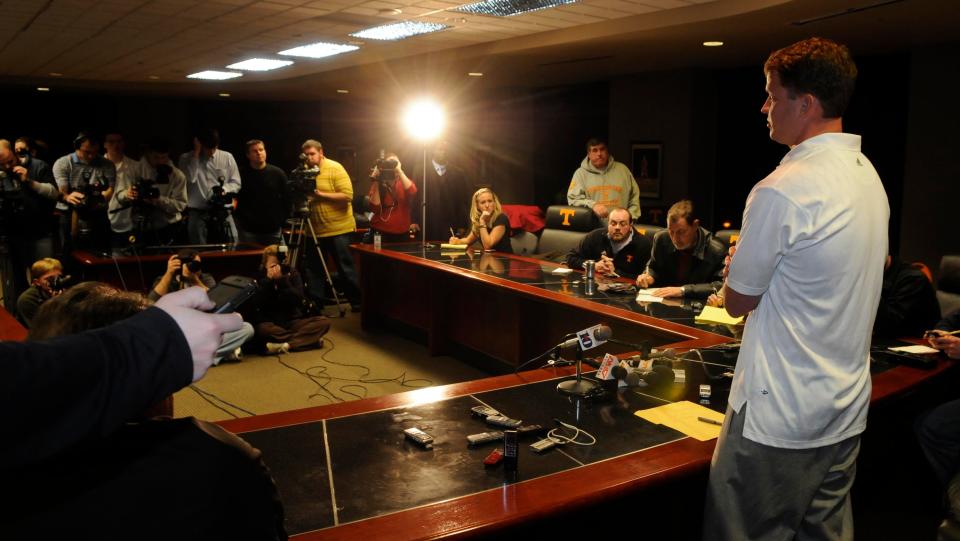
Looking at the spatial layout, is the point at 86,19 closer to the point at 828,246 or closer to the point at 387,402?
the point at 387,402

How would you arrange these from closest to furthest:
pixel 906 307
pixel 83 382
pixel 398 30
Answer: pixel 83 382 → pixel 906 307 → pixel 398 30

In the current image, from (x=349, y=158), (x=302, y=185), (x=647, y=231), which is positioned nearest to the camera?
(x=647, y=231)

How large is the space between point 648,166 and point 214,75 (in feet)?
17.4

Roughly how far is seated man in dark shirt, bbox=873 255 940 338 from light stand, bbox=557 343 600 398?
4.63 feet

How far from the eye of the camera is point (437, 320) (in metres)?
5.11

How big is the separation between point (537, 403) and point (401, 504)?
721mm

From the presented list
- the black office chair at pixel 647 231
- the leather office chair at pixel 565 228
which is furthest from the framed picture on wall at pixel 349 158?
the black office chair at pixel 647 231

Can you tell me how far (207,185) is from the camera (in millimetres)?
6965

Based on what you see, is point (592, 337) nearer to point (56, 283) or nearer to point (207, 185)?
point (56, 283)

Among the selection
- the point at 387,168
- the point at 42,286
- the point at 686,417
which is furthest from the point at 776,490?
the point at 387,168

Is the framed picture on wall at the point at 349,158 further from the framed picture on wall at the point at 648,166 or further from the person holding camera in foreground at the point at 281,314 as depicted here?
the person holding camera in foreground at the point at 281,314

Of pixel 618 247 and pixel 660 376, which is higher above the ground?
pixel 618 247

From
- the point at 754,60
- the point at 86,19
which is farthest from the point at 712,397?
the point at 754,60

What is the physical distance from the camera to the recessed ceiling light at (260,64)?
297 inches
